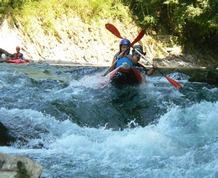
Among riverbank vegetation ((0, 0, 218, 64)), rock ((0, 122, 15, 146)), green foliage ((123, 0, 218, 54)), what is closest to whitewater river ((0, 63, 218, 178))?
rock ((0, 122, 15, 146))

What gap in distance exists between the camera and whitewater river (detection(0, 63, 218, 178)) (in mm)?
2807

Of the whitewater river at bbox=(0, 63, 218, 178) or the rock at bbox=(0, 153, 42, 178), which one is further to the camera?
the whitewater river at bbox=(0, 63, 218, 178)

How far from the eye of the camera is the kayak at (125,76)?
5.68 metres

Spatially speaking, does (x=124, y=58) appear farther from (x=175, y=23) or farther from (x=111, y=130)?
(x=175, y=23)

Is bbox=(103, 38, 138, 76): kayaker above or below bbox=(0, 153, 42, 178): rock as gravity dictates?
above

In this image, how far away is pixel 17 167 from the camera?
6.63 feet

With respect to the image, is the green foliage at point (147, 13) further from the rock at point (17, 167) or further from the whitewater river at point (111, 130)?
the rock at point (17, 167)

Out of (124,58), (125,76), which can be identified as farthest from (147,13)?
(125,76)

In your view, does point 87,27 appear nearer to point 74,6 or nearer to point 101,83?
point 74,6

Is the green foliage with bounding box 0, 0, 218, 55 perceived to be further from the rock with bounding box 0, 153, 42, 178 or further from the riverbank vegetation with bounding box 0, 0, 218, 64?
the rock with bounding box 0, 153, 42, 178

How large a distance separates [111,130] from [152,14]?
14.3 meters

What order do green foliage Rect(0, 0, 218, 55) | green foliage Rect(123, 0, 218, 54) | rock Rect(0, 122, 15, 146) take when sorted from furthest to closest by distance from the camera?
green foliage Rect(123, 0, 218, 54)
green foliage Rect(0, 0, 218, 55)
rock Rect(0, 122, 15, 146)

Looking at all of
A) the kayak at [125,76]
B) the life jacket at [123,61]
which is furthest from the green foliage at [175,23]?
the kayak at [125,76]

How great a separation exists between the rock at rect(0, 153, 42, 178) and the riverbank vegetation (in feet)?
41.3
